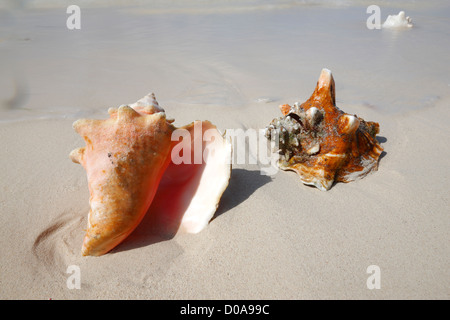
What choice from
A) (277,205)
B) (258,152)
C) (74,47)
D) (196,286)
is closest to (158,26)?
(74,47)

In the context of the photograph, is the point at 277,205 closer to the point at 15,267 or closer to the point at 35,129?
the point at 15,267

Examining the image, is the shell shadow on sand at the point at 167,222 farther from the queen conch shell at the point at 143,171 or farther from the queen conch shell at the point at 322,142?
the queen conch shell at the point at 322,142

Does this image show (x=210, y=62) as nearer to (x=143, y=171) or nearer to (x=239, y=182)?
(x=239, y=182)
